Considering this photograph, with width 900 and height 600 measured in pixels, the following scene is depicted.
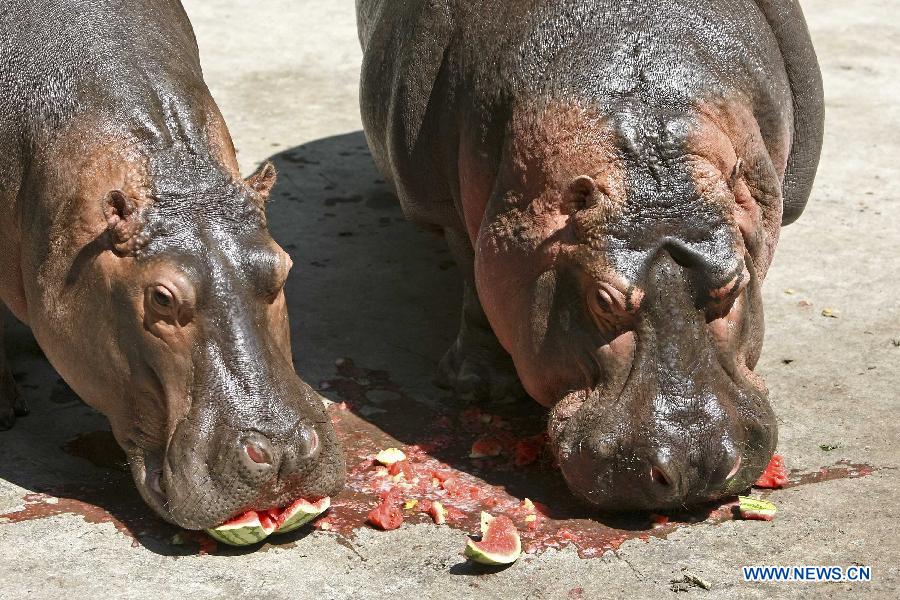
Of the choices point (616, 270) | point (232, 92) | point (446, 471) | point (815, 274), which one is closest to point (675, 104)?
point (616, 270)

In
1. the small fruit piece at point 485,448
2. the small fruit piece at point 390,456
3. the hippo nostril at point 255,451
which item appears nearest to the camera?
the hippo nostril at point 255,451

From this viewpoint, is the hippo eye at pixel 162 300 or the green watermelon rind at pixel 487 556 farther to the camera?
the green watermelon rind at pixel 487 556

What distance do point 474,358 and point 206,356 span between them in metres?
1.78

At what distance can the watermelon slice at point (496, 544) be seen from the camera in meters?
4.66

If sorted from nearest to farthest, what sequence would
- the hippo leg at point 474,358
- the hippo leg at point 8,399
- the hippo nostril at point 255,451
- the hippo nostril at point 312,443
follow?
the hippo nostril at point 255,451
the hippo nostril at point 312,443
the hippo leg at point 8,399
the hippo leg at point 474,358

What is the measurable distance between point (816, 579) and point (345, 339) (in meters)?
2.75

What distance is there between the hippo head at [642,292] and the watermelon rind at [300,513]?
0.91m

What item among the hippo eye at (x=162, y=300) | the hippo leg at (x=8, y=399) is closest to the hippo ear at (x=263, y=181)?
the hippo eye at (x=162, y=300)

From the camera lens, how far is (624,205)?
4.75 m

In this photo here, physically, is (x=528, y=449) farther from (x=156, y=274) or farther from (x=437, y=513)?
(x=156, y=274)

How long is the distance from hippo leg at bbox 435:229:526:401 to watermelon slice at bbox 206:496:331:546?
1382mm

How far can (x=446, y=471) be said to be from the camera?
539 cm

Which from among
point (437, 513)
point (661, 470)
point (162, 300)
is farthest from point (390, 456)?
point (162, 300)

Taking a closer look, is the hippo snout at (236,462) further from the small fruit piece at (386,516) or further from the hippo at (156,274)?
the small fruit piece at (386,516)
